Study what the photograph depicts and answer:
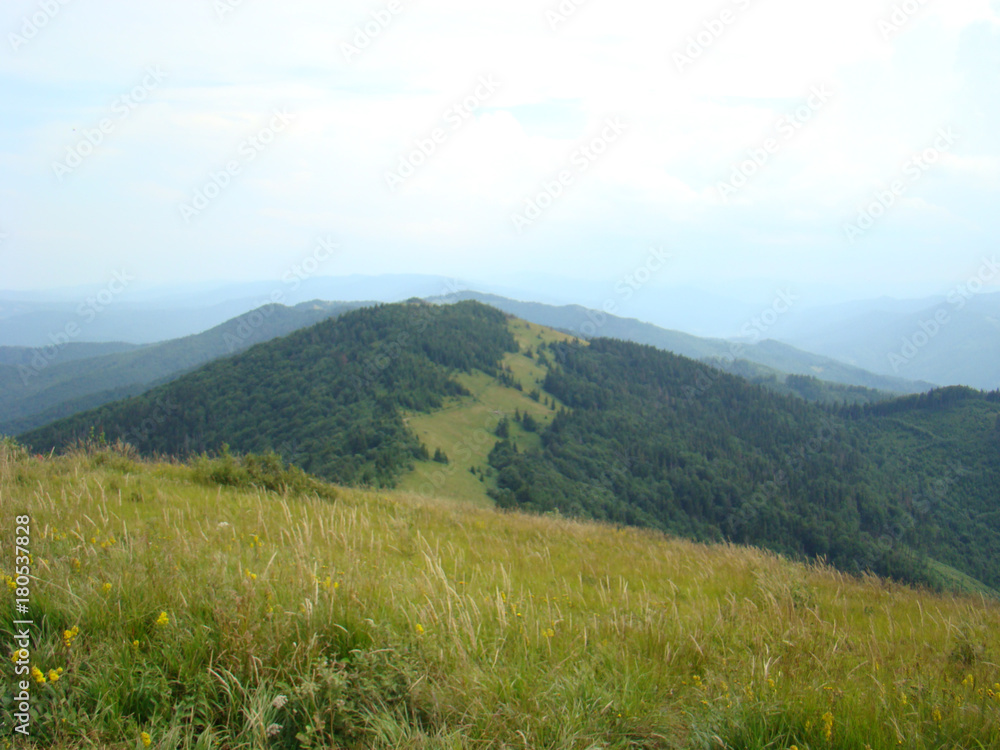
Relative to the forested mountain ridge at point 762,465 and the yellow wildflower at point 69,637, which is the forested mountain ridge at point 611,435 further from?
the yellow wildflower at point 69,637

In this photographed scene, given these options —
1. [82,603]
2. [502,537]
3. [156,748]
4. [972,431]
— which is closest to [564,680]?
[156,748]

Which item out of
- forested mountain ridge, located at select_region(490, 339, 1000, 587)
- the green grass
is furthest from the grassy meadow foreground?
forested mountain ridge, located at select_region(490, 339, 1000, 587)

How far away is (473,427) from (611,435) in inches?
1158

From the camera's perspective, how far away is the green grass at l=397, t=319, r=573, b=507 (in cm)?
6728

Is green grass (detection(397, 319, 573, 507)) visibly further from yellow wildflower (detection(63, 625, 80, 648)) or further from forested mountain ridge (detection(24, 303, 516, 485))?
yellow wildflower (detection(63, 625, 80, 648))

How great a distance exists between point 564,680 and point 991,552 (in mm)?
118770

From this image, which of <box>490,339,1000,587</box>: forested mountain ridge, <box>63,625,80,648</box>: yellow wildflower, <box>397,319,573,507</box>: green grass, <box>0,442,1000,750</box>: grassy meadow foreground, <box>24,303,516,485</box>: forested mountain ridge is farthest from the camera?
<box>490,339,1000,587</box>: forested mountain ridge

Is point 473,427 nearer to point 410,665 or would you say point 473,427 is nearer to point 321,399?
point 321,399

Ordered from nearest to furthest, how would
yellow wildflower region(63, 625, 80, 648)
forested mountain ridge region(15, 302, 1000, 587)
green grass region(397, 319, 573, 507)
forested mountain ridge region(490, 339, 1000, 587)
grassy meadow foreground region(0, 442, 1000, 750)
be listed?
1. grassy meadow foreground region(0, 442, 1000, 750)
2. yellow wildflower region(63, 625, 80, 648)
3. green grass region(397, 319, 573, 507)
4. forested mountain ridge region(15, 302, 1000, 587)
5. forested mountain ridge region(490, 339, 1000, 587)

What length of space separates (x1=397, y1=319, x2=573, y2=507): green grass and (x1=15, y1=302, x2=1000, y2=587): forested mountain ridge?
66cm

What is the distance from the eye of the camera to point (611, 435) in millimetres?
103688

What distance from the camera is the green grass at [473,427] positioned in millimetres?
67275

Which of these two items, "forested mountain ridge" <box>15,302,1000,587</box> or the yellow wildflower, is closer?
the yellow wildflower

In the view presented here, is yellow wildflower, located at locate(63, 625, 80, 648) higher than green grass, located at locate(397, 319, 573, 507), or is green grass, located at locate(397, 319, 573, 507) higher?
yellow wildflower, located at locate(63, 625, 80, 648)
